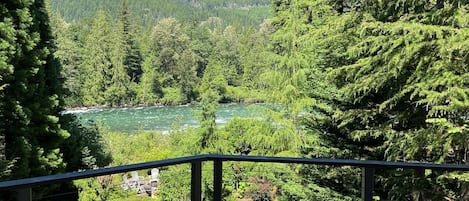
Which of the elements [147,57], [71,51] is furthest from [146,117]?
[71,51]

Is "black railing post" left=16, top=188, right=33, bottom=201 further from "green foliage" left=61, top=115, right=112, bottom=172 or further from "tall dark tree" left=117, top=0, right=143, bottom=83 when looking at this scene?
"tall dark tree" left=117, top=0, right=143, bottom=83

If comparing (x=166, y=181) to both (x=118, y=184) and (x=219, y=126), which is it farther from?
(x=219, y=126)

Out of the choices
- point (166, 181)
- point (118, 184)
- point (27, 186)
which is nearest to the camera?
point (27, 186)

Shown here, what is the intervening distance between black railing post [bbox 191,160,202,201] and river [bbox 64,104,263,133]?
13.9m

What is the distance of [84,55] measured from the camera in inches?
733

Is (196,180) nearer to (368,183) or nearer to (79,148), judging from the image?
(368,183)

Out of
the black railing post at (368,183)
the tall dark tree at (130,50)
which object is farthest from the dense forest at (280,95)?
the black railing post at (368,183)

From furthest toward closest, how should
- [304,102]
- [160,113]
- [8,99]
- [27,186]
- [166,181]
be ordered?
1. [160,113]
2. [304,102]
3. [8,99]
4. [166,181]
5. [27,186]

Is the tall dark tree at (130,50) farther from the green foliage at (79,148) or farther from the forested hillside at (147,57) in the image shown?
the green foliage at (79,148)

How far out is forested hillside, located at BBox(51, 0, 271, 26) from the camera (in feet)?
66.2

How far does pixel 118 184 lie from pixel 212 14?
65.2 ft

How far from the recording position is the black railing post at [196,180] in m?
1.88

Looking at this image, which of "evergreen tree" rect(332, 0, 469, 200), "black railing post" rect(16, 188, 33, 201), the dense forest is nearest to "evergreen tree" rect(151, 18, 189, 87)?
the dense forest

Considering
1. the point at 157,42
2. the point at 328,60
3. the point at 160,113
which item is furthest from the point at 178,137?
the point at 328,60
